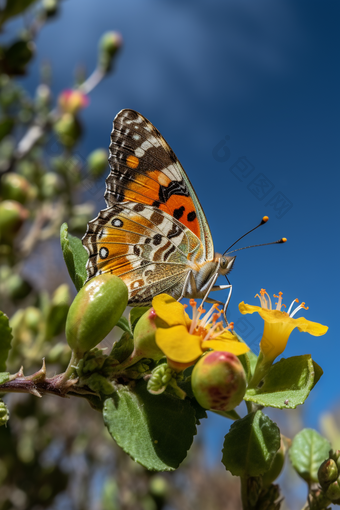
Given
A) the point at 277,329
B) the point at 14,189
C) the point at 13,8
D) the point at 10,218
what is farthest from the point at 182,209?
the point at 13,8

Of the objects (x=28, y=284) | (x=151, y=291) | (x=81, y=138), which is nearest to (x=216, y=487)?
(x=28, y=284)

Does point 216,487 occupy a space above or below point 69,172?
below

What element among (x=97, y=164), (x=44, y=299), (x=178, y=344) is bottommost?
(x=44, y=299)

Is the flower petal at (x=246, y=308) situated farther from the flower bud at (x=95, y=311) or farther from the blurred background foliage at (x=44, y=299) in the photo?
the blurred background foliage at (x=44, y=299)

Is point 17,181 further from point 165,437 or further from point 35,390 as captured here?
point 165,437

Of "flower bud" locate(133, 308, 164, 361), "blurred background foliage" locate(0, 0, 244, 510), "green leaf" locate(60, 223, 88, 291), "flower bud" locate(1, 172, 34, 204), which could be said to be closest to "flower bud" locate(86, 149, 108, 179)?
"blurred background foliage" locate(0, 0, 244, 510)

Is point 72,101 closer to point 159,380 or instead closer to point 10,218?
point 10,218

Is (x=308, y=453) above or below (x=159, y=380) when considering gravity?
below

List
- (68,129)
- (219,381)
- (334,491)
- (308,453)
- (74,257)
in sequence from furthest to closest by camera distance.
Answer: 1. (68,129)
2. (308,453)
3. (74,257)
4. (334,491)
5. (219,381)
